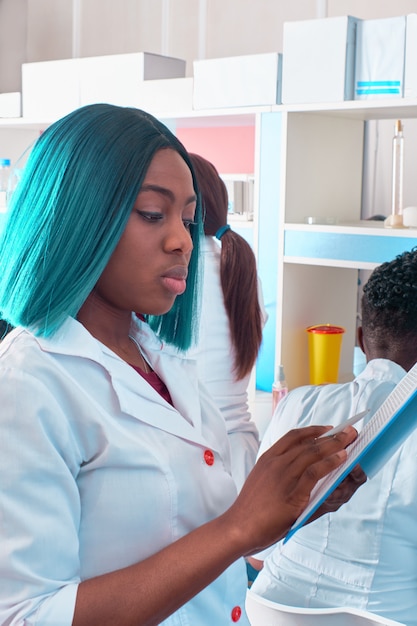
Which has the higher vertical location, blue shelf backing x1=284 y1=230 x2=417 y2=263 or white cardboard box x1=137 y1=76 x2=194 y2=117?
white cardboard box x1=137 y1=76 x2=194 y2=117

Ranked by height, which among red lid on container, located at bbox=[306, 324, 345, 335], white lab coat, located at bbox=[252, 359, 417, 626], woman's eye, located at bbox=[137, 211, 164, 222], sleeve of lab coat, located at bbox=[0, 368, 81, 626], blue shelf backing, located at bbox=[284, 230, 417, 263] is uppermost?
woman's eye, located at bbox=[137, 211, 164, 222]

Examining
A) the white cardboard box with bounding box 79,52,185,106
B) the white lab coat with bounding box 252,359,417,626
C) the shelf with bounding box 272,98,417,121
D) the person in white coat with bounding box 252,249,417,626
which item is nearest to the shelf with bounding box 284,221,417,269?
the shelf with bounding box 272,98,417,121

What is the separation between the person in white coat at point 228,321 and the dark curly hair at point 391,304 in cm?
65

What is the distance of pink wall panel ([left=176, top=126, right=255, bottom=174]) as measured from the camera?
4308mm

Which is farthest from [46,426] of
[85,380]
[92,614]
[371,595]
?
[371,595]

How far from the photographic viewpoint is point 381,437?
834 millimetres

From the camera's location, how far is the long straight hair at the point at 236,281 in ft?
8.00

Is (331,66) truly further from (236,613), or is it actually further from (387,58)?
(236,613)

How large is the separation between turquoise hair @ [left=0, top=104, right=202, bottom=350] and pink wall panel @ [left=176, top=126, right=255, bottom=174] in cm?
337

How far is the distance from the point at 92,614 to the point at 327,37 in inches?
88.5

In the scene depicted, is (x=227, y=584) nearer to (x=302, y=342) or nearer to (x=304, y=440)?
(x=304, y=440)

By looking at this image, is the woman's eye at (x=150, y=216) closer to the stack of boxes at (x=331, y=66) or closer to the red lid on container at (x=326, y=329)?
the stack of boxes at (x=331, y=66)

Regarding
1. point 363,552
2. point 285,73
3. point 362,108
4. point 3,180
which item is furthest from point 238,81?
point 363,552

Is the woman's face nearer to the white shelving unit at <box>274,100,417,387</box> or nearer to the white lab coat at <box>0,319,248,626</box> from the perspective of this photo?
the white lab coat at <box>0,319,248,626</box>
